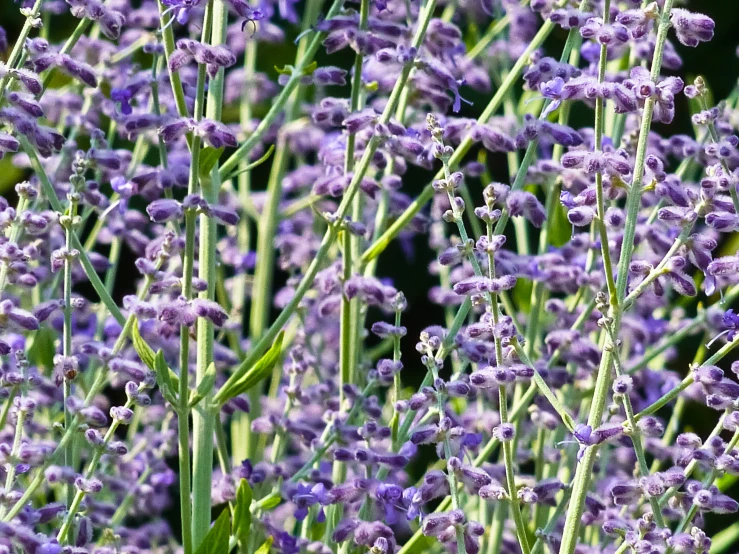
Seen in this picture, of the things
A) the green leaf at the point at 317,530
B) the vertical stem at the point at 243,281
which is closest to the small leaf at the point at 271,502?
the green leaf at the point at 317,530

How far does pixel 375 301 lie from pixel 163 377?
43 cm

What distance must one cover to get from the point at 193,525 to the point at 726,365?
2.61m

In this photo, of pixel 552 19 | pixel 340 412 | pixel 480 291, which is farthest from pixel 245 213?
pixel 480 291

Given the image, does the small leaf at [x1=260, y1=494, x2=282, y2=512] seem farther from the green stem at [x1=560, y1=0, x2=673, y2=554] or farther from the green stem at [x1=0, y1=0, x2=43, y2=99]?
the green stem at [x1=0, y1=0, x2=43, y2=99]

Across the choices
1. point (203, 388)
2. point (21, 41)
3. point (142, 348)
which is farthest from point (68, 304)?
point (21, 41)

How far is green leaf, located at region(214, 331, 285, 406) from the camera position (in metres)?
1.58

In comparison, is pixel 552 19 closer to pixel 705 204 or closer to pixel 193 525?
pixel 705 204

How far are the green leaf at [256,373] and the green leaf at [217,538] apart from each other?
190 millimetres

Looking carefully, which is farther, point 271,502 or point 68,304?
point 271,502

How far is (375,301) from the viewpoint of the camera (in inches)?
72.0

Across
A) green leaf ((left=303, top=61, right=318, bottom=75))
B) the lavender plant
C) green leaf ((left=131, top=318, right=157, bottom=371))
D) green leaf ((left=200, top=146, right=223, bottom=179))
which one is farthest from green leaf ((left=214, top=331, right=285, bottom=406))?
green leaf ((left=303, top=61, right=318, bottom=75))

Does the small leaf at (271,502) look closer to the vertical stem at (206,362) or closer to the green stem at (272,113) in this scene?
the vertical stem at (206,362)

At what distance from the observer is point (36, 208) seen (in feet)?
6.30

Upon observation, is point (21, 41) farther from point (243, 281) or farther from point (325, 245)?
point (243, 281)
